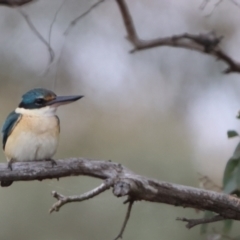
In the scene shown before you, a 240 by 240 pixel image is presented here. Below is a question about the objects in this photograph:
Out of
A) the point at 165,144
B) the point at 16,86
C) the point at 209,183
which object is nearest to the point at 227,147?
the point at 165,144

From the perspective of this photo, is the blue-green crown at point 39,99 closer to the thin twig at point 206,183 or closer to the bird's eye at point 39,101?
the bird's eye at point 39,101

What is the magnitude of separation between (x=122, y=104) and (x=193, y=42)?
357cm

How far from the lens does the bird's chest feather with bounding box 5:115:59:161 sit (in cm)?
304

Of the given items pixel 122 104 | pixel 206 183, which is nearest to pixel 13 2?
pixel 206 183

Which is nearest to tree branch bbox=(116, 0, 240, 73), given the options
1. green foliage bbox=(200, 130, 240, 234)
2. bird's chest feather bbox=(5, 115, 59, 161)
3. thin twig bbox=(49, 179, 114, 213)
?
green foliage bbox=(200, 130, 240, 234)

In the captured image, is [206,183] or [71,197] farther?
[206,183]

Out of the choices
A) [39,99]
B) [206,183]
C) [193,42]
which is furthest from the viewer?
[193,42]

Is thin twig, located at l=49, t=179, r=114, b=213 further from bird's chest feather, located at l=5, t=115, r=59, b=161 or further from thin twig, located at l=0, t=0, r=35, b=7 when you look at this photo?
thin twig, located at l=0, t=0, r=35, b=7

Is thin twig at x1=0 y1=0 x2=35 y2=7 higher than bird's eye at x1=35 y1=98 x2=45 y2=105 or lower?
higher

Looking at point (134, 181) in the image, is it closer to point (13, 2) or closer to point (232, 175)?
point (232, 175)

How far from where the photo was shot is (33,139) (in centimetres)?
309

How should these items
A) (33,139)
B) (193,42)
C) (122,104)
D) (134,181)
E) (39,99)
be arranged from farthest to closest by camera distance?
(122,104), (193,42), (39,99), (33,139), (134,181)

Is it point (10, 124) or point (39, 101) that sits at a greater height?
point (39, 101)

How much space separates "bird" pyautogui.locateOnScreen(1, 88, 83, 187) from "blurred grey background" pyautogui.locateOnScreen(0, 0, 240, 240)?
209 cm
